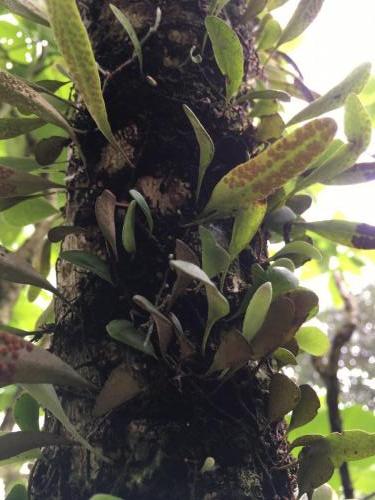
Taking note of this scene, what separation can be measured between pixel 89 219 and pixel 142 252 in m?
0.11

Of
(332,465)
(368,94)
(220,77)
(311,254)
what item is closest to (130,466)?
(332,465)

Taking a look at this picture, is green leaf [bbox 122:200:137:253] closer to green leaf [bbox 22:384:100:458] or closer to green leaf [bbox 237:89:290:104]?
green leaf [bbox 22:384:100:458]

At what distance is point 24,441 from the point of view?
0.56 m

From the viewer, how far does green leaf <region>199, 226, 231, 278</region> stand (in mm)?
602

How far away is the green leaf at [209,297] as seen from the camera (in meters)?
0.48

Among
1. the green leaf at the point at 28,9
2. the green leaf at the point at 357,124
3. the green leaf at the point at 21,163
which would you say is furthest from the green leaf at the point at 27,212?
the green leaf at the point at 357,124

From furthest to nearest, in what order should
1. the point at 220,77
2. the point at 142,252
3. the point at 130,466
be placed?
1. the point at 220,77
2. the point at 142,252
3. the point at 130,466

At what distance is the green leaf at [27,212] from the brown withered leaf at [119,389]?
18.0 inches

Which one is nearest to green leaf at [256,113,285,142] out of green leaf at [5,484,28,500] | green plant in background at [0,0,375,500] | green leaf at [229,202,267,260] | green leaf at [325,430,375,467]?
green plant in background at [0,0,375,500]

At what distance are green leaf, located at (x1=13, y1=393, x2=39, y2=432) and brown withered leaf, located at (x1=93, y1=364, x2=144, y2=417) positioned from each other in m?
0.12

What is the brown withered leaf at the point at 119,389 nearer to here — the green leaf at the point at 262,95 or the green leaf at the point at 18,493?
the green leaf at the point at 18,493

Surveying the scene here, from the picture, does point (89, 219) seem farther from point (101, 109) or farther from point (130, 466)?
point (130, 466)

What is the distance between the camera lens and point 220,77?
2.71 ft

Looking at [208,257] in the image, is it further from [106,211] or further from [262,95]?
[262,95]
